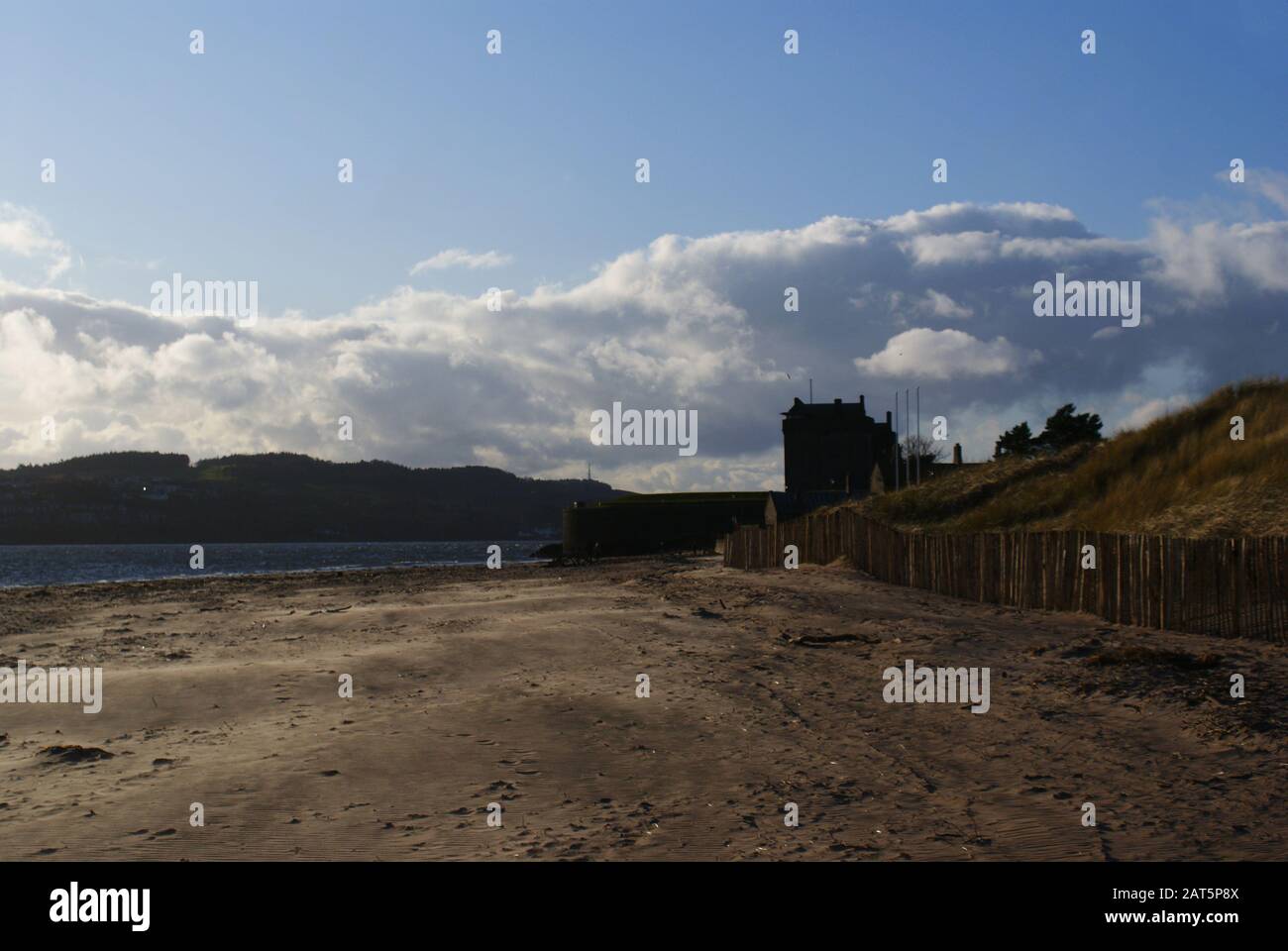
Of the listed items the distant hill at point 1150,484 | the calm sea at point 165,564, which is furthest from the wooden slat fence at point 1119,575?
the calm sea at point 165,564

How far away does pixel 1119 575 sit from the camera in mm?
16812

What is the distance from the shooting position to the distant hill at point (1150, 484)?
79.0 ft

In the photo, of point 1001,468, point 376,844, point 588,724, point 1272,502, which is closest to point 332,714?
point 588,724

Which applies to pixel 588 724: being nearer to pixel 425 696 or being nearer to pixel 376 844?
pixel 425 696

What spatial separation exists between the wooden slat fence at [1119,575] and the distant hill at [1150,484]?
5576mm

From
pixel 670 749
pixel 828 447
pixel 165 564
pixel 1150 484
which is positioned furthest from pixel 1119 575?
pixel 165 564

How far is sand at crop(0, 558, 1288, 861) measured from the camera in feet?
23.9

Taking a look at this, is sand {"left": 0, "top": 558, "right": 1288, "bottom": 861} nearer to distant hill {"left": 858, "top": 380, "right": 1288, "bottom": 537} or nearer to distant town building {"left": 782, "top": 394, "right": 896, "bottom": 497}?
distant hill {"left": 858, "top": 380, "right": 1288, "bottom": 537}

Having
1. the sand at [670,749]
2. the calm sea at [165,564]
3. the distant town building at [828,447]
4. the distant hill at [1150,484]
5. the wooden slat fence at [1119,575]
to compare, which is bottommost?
the calm sea at [165,564]

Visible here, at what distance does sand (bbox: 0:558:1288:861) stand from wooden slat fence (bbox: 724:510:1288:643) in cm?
55

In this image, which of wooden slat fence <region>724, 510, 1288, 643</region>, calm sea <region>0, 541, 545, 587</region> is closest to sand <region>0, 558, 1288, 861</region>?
wooden slat fence <region>724, 510, 1288, 643</region>

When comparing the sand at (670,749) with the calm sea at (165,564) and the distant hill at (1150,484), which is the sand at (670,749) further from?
the calm sea at (165,564)
